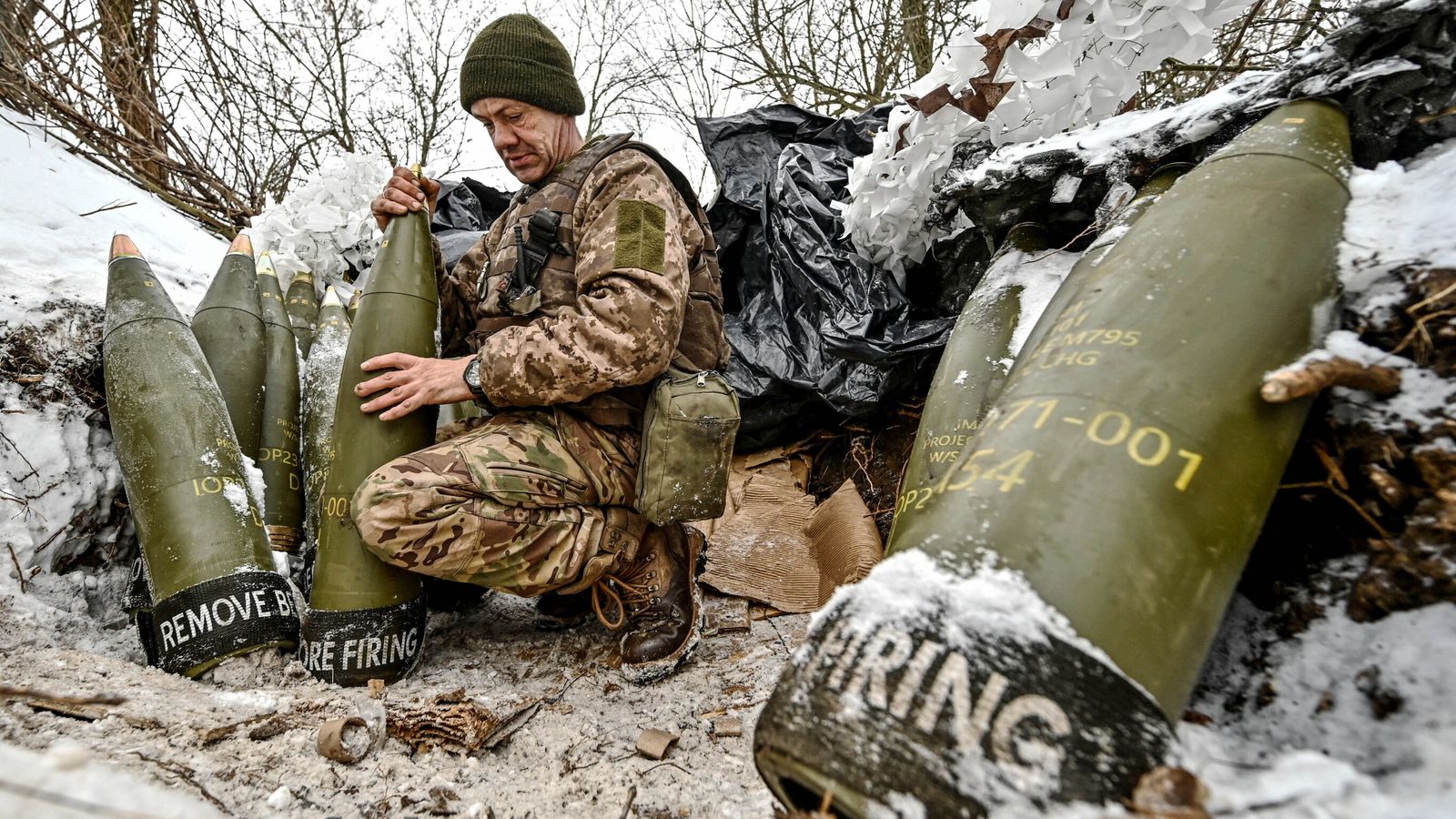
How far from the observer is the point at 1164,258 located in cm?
107

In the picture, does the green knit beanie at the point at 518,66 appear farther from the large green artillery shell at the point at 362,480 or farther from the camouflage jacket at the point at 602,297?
the large green artillery shell at the point at 362,480

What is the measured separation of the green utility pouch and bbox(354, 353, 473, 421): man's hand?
1.68 feet

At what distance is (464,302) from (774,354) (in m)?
1.22

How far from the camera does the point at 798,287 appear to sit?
117 inches

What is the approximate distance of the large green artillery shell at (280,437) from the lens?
7.50 ft

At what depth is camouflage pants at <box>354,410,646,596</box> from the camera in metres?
1.71

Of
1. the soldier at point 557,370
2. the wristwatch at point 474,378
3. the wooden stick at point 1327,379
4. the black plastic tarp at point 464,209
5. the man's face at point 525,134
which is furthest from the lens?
the black plastic tarp at point 464,209

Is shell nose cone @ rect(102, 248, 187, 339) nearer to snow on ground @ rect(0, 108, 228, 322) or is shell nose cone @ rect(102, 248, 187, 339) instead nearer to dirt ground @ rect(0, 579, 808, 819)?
snow on ground @ rect(0, 108, 228, 322)

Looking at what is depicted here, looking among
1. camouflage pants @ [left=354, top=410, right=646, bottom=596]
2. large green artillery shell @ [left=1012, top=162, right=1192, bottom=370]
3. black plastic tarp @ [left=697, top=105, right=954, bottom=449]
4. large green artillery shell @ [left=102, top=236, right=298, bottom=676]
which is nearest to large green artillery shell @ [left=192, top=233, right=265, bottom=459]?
large green artillery shell @ [left=102, top=236, right=298, bottom=676]

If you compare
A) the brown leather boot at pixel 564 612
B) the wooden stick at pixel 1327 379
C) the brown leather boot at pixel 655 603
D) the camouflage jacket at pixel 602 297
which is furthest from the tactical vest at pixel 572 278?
the wooden stick at pixel 1327 379

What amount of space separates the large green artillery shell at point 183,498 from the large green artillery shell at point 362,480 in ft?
0.44

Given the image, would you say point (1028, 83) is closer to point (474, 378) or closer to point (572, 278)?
point (572, 278)

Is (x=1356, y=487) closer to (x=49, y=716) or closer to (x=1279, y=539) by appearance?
(x=1279, y=539)

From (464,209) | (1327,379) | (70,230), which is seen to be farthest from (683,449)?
(70,230)
